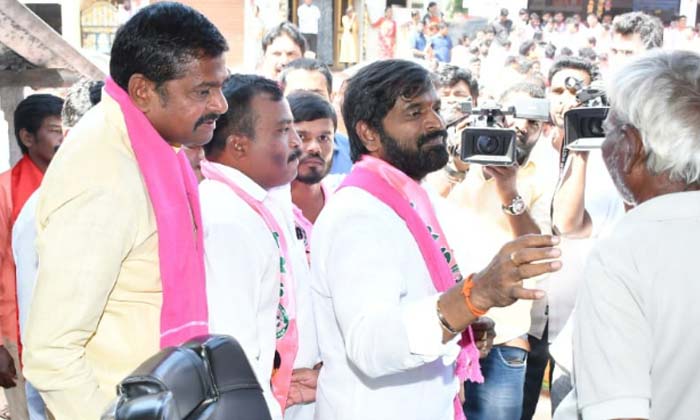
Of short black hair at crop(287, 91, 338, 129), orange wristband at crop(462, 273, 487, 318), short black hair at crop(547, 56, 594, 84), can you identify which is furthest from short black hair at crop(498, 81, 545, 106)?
orange wristband at crop(462, 273, 487, 318)

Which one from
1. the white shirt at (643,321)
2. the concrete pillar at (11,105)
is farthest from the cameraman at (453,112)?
the concrete pillar at (11,105)

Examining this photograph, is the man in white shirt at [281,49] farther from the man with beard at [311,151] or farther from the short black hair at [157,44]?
the short black hair at [157,44]

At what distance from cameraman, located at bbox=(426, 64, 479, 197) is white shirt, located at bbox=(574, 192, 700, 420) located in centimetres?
150

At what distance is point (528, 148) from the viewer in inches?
141

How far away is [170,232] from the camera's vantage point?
1.93 meters

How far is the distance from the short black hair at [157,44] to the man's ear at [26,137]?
2095mm

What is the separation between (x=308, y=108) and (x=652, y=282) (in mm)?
1878

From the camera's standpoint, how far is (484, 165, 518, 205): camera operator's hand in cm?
284

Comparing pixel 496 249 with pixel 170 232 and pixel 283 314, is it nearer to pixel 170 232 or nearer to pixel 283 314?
pixel 283 314

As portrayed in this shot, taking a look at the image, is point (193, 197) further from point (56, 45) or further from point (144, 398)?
point (56, 45)

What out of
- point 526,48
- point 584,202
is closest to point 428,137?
point 584,202

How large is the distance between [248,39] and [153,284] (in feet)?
45.8

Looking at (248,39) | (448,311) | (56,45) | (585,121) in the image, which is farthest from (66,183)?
(248,39)

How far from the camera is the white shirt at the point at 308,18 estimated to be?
18.5 meters
